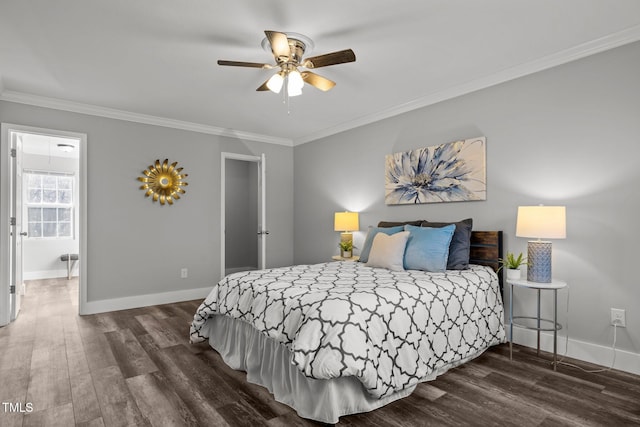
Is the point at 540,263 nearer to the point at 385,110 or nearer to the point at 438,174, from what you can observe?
the point at 438,174

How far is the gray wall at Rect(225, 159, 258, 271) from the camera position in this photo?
274 inches

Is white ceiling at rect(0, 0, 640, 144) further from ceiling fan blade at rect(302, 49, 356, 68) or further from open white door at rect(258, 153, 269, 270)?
open white door at rect(258, 153, 269, 270)

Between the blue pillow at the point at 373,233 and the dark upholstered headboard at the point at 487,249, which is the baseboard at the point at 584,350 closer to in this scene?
Result: the dark upholstered headboard at the point at 487,249

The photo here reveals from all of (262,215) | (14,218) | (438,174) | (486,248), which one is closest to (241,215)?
(262,215)

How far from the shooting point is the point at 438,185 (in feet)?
12.5

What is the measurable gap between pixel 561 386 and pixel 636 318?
789 mm

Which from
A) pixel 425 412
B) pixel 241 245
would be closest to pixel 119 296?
pixel 241 245

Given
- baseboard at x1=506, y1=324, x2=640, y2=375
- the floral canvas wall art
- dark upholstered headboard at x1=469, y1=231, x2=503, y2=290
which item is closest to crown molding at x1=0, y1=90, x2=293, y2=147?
the floral canvas wall art

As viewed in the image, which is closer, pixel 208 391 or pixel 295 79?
pixel 208 391

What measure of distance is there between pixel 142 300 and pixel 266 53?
137 inches

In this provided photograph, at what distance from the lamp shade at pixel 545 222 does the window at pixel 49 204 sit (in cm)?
779

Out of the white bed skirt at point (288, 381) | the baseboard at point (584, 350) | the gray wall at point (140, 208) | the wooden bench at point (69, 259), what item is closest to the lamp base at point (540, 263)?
the baseboard at point (584, 350)

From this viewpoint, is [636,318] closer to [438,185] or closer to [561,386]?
[561,386]

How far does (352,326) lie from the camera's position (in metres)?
1.99
